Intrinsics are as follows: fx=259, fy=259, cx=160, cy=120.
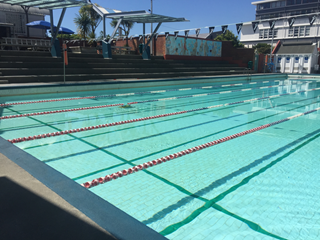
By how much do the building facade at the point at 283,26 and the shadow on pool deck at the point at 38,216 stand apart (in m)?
43.0

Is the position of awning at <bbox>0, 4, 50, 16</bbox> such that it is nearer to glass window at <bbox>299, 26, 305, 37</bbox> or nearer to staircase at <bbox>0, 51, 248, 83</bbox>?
staircase at <bbox>0, 51, 248, 83</bbox>

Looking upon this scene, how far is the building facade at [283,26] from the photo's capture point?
4562 cm

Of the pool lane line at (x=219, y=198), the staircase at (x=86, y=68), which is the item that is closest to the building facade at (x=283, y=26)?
the staircase at (x=86, y=68)

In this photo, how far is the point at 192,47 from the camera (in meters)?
20.6

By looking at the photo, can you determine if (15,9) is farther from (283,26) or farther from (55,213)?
(283,26)

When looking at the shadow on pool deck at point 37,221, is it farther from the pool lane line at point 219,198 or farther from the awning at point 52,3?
the awning at point 52,3

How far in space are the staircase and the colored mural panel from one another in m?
1.21

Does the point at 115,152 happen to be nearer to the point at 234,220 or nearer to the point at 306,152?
the point at 234,220

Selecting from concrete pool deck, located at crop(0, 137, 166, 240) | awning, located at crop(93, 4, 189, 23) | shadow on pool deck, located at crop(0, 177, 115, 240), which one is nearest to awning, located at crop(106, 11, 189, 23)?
awning, located at crop(93, 4, 189, 23)

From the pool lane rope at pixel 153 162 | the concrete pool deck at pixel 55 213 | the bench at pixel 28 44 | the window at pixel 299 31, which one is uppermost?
the window at pixel 299 31

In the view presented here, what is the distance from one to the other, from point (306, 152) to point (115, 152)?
2.87 m

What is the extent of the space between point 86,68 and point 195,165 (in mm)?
10560

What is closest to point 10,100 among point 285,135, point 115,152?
point 115,152

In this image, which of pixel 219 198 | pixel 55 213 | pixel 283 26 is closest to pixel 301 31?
pixel 283 26
